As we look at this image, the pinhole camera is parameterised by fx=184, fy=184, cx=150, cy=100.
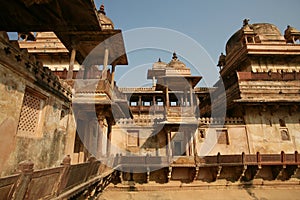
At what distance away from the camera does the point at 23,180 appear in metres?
2.79

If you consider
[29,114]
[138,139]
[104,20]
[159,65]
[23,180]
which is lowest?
[23,180]

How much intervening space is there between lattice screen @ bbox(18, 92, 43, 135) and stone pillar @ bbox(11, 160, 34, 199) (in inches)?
127

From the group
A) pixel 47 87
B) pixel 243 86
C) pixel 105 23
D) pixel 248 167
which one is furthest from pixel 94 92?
pixel 243 86

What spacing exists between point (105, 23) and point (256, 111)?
46.5 feet

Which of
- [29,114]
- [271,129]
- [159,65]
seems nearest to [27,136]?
[29,114]

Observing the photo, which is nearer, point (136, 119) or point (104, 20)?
point (104, 20)

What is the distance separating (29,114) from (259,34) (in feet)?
80.7

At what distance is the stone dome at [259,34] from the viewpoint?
2093 centimetres

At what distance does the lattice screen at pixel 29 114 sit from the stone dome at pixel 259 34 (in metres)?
20.4

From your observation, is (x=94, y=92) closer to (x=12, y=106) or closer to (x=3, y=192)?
(x=12, y=106)

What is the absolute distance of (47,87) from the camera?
6.58 metres

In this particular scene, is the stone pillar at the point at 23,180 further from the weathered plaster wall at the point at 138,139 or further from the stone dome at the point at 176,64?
the stone dome at the point at 176,64

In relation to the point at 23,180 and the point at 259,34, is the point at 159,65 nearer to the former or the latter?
the point at 259,34

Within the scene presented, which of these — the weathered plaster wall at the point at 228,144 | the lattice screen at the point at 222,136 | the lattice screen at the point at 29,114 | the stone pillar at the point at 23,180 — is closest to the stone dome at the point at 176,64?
the weathered plaster wall at the point at 228,144
